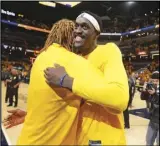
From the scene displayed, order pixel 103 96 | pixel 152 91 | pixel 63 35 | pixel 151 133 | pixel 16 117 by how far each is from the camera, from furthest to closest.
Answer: pixel 151 133
pixel 152 91
pixel 16 117
pixel 63 35
pixel 103 96

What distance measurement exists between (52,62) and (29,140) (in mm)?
217

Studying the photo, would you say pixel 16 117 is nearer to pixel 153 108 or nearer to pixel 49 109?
pixel 49 109

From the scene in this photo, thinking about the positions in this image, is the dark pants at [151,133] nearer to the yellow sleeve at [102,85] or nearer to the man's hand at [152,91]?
the man's hand at [152,91]

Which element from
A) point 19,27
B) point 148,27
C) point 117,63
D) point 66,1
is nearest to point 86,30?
point 117,63

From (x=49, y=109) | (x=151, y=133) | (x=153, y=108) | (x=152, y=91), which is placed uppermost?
(x=49, y=109)

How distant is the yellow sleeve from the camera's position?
587 mm

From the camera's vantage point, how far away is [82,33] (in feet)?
2.22

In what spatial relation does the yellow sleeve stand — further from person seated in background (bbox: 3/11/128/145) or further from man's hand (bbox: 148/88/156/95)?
man's hand (bbox: 148/88/156/95)

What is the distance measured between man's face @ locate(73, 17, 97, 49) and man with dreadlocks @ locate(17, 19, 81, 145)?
41 mm

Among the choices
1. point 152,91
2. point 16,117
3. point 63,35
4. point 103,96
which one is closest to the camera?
point 103,96

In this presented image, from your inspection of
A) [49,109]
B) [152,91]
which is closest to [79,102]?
[49,109]

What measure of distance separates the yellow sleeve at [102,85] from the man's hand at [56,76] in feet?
0.06

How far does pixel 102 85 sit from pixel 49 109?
0.15m

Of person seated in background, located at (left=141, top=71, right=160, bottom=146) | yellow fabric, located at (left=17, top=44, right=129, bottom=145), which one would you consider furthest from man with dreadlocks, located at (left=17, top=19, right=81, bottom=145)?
person seated in background, located at (left=141, top=71, right=160, bottom=146)
